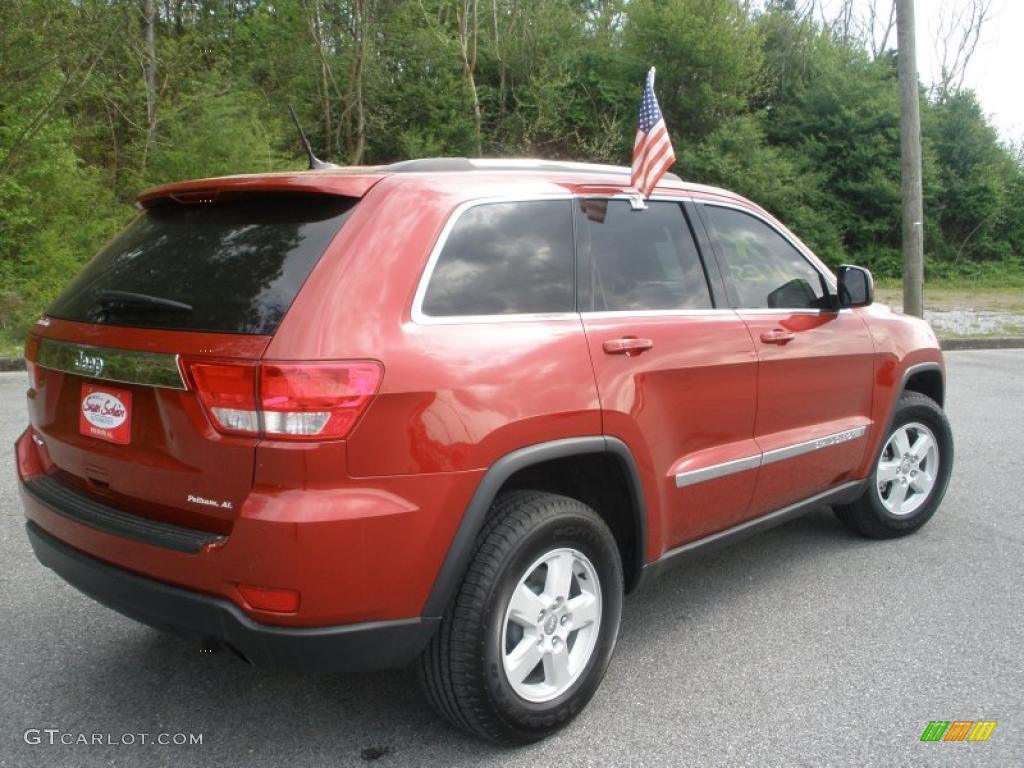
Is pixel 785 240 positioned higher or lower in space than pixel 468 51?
lower

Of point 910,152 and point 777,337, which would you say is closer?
point 777,337

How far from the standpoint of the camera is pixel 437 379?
2.45m

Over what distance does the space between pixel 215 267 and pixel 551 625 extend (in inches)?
58.2

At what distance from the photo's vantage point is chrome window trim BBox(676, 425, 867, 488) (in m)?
3.26

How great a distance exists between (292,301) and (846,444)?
9.11ft

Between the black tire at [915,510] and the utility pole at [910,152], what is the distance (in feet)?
29.8

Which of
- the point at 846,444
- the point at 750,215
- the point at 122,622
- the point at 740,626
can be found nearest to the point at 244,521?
the point at 122,622

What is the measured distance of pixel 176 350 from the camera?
2.43m

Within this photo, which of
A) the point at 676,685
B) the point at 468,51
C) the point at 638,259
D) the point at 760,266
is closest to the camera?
the point at 676,685

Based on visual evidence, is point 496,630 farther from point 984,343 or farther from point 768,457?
point 984,343

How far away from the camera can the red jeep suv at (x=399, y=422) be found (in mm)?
2326

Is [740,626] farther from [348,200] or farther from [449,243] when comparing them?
[348,200]

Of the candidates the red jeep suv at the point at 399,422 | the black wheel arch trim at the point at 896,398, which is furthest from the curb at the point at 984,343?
the red jeep suv at the point at 399,422

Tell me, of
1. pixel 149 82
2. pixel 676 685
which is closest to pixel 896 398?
pixel 676 685
